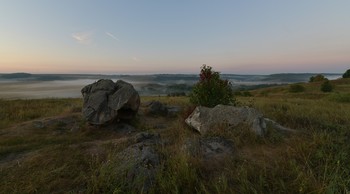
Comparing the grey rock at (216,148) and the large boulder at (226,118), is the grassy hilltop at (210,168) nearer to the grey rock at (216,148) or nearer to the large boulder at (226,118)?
Result: the grey rock at (216,148)

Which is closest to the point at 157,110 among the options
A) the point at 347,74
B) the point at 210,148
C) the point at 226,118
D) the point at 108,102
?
the point at 108,102

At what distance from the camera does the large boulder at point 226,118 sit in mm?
7902

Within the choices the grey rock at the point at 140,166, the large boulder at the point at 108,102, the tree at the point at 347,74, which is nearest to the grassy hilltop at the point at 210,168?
the grey rock at the point at 140,166

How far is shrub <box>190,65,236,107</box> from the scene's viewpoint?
458 inches

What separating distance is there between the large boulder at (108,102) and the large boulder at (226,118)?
341 cm

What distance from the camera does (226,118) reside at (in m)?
8.69

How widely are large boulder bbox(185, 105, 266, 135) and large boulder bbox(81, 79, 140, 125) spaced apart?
3411 mm

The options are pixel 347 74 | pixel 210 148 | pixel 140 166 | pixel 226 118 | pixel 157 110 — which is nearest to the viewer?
pixel 140 166

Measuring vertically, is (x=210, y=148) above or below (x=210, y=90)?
Result: below

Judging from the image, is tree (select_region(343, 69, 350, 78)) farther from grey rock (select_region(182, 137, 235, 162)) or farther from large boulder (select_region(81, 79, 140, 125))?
grey rock (select_region(182, 137, 235, 162))

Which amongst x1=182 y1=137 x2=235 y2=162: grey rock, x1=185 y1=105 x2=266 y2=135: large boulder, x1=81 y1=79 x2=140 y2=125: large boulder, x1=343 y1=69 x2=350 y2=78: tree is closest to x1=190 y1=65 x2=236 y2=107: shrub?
x1=185 y1=105 x2=266 y2=135: large boulder

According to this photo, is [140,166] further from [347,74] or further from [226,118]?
[347,74]

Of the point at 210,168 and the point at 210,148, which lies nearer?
the point at 210,168

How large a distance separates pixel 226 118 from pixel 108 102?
213 inches
